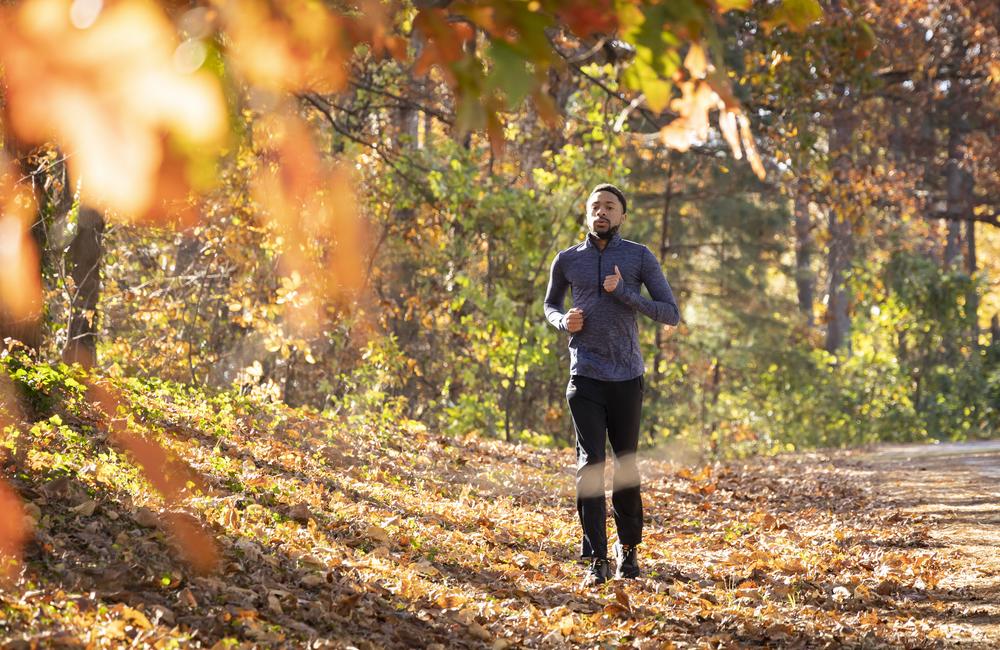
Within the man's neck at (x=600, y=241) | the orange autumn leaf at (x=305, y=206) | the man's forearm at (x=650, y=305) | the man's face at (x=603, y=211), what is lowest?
the man's forearm at (x=650, y=305)

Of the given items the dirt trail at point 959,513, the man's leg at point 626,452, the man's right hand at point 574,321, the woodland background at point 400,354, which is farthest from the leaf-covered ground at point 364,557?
the man's right hand at point 574,321

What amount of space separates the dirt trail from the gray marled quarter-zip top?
2122 millimetres

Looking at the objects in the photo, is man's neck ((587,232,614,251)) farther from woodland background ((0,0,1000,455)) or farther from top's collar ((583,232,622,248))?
woodland background ((0,0,1000,455))

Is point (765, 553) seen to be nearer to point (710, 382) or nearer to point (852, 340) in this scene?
point (852, 340)

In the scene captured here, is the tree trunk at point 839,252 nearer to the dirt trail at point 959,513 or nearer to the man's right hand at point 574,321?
the dirt trail at point 959,513

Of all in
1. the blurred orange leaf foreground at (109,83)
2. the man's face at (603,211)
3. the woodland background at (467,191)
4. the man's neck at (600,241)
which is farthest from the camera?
the man's neck at (600,241)

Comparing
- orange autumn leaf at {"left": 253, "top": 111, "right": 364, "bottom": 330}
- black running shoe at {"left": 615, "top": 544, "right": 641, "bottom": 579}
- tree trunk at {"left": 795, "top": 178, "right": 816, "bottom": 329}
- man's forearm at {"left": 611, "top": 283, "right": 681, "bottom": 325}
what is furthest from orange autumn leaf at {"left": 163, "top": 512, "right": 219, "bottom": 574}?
tree trunk at {"left": 795, "top": 178, "right": 816, "bottom": 329}

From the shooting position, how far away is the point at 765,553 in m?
7.98

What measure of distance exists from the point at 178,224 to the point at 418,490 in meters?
4.29

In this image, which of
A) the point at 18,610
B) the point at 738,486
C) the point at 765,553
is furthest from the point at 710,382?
the point at 18,610

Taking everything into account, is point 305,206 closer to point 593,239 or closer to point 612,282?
point 593,239

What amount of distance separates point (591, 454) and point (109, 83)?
4.41 meters

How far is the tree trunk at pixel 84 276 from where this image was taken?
10328mm

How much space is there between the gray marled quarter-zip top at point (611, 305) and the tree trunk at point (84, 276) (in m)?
5.11
